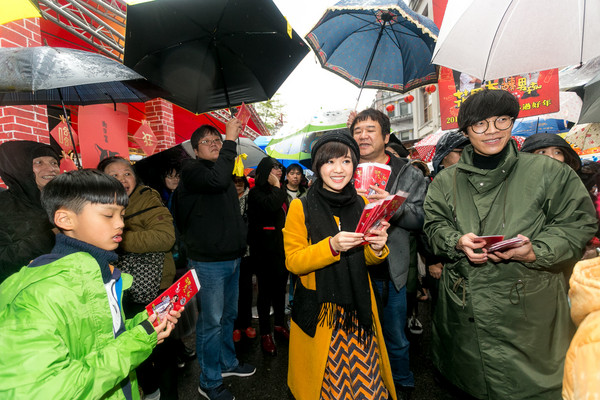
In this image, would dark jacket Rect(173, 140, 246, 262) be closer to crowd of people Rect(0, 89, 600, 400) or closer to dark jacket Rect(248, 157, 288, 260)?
crowd of people Rect(0, 89, 600, 400)

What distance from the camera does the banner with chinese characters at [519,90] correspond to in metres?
3.94

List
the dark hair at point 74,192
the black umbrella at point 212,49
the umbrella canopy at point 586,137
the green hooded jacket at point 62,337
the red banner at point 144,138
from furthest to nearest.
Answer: the umbrella canopy at point 586,137, the red banner at point 144,138, the black umbrella at point 212,49, the dark hair at point 74,192, the green hooded jacket at point 62,337

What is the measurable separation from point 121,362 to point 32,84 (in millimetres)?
1602

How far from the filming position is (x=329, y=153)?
198 cm

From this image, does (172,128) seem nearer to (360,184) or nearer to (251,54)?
(251,54)

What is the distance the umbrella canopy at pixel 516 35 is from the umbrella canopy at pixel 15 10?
291cm

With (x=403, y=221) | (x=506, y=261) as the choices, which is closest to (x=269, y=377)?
(x=403, y=221)

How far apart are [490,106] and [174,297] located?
2.16m

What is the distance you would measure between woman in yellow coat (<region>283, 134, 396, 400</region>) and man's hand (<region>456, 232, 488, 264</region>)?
43cm

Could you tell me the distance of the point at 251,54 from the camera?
314 centimetres

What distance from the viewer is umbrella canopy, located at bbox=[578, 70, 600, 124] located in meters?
3.14

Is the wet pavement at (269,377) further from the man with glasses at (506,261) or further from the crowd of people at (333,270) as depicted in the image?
the man with glasses at (506,261)

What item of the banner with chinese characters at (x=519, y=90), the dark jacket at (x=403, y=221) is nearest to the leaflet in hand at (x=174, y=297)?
the dark jacket at (x=403, y=221)

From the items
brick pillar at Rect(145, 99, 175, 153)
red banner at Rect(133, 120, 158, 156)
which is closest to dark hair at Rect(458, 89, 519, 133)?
red banner at Rect(133, 120, 158, 156)
